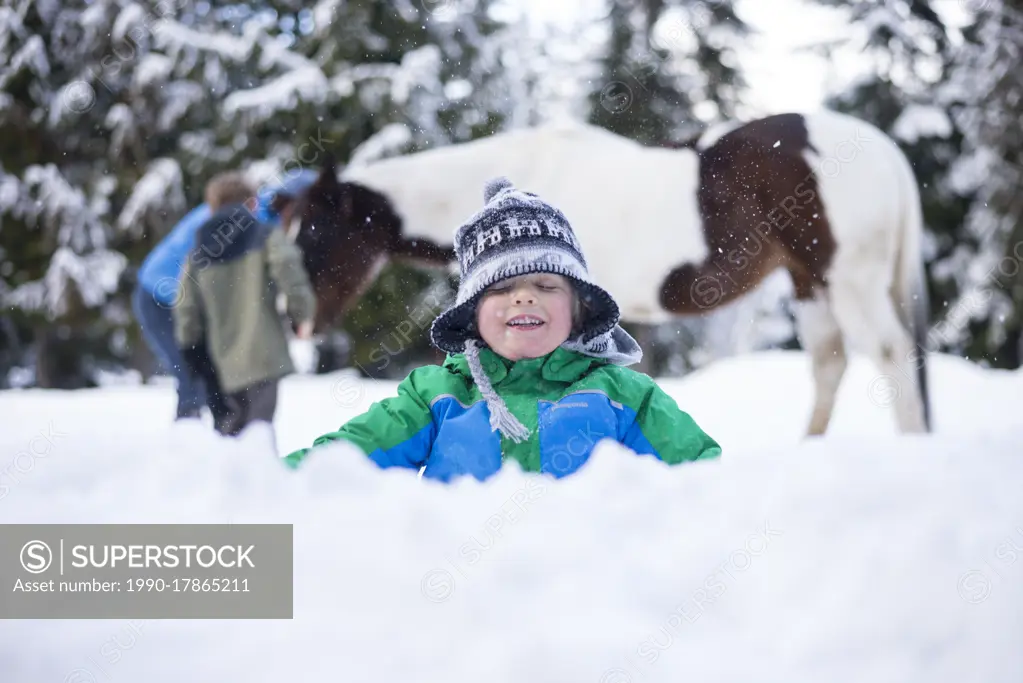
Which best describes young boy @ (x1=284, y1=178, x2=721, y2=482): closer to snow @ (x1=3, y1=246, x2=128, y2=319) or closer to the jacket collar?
the jacket collar

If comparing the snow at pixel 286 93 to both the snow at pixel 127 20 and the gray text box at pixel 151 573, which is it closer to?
the snow at pixel 127 20

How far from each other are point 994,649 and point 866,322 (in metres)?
2.93

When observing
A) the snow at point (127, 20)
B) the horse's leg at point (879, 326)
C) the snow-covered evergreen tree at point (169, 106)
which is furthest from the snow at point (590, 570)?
the snow at point (127, 20)

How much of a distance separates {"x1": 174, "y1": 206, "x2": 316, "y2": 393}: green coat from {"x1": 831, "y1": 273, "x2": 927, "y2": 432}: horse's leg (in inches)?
92.5

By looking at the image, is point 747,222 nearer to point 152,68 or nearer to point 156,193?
point 156,193

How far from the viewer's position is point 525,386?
5.38 feet

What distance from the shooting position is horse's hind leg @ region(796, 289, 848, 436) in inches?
152

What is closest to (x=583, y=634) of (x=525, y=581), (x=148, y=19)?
(x=525, y=581)

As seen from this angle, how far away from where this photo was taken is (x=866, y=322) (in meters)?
3.68

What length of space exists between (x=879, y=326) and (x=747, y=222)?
742 mm

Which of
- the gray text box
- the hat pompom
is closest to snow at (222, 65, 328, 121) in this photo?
the hat pompom

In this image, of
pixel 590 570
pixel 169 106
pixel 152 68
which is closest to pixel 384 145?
pixel 152 68

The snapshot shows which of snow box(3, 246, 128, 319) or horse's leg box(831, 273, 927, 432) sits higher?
horse's leg box(831, 273, 927, 432)

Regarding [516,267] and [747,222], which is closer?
[516,267]
